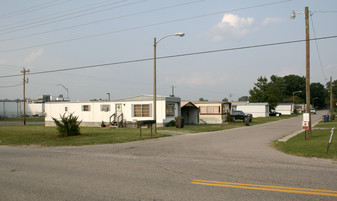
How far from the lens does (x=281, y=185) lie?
6.75 metres

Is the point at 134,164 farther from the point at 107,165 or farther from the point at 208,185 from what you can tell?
the point at 208,185

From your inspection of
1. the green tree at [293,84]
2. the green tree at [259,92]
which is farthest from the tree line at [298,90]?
the green tree at [259,92]

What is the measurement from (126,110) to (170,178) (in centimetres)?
2281

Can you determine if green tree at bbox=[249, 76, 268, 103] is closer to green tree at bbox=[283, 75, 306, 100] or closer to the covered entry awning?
the covered entry awning

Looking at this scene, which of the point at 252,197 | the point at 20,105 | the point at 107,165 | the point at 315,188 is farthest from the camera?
the point at 20,105

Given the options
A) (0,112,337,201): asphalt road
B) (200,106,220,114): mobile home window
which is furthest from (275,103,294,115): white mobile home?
(0,112,337,201): asphalt road

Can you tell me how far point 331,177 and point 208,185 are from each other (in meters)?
3.44

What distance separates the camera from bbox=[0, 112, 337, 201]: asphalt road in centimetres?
606

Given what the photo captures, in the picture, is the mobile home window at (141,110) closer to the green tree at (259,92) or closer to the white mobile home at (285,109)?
the green tree at (259,92)

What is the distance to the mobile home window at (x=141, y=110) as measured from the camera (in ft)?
95.4

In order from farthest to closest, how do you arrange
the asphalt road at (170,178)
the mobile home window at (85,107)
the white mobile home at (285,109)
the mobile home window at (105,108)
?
the white mobile home at (285,109) → the mobile home window at (85,107) → the mobile home window at (105,108) → the asphalt road at (170,178)

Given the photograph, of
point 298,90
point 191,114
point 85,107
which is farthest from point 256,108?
point 298,90

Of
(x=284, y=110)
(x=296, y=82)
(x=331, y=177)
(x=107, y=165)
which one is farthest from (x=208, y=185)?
(x=296, y=82)

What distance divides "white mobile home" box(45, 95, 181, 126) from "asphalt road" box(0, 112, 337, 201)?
1703 cm
